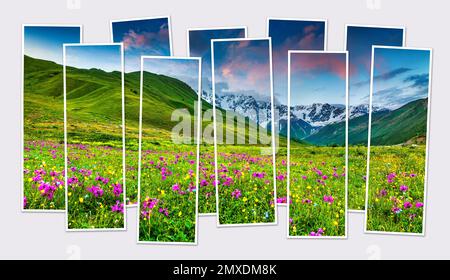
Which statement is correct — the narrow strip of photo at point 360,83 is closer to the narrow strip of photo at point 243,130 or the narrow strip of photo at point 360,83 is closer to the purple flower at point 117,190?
the narrow strip of photo at point 243,130

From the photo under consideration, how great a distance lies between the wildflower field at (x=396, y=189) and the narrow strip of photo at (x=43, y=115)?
6.61m

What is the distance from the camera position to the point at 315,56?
295 inches

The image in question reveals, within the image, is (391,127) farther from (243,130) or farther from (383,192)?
(243,130)

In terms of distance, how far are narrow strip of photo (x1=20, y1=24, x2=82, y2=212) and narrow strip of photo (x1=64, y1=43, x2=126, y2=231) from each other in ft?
1.38

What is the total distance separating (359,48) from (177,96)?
13.2ft

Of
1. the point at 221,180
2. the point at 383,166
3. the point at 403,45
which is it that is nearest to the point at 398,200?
the point at 383,166

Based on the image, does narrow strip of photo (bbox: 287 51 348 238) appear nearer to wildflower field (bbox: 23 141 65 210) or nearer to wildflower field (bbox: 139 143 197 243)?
wildflower field (bbox: 139 143 197 243)

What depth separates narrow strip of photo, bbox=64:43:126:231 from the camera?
7.29 meters

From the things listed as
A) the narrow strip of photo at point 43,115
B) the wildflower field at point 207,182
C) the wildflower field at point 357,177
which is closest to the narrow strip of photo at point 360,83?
the wildflower field at point 357,177

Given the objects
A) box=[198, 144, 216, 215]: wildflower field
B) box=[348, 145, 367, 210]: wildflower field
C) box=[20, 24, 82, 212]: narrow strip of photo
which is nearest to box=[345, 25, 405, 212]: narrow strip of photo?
box=[348, 145, 367, 210]: wildflower field

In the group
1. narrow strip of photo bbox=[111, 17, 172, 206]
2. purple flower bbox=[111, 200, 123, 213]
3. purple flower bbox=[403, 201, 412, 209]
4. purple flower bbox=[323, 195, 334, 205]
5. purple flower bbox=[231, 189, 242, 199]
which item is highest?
narrow strip of photo bbox=[111, 17, 172, 206]

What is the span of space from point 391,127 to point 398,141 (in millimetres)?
373

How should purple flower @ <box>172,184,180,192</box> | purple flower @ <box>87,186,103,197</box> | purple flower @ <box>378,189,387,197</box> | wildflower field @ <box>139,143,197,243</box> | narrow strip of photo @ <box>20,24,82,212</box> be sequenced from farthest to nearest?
narrow strip of photo @ <box>20,24,82,212</box>, purple flower @ <box>378,189,387,197</box>, purple flower @ <box>87,186,103,197</box>, purple flower @ <box>172,184,180,192</box>, wildflower field @ <box>139,143,197,243</box>

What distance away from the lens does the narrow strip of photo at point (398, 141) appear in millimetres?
7480
